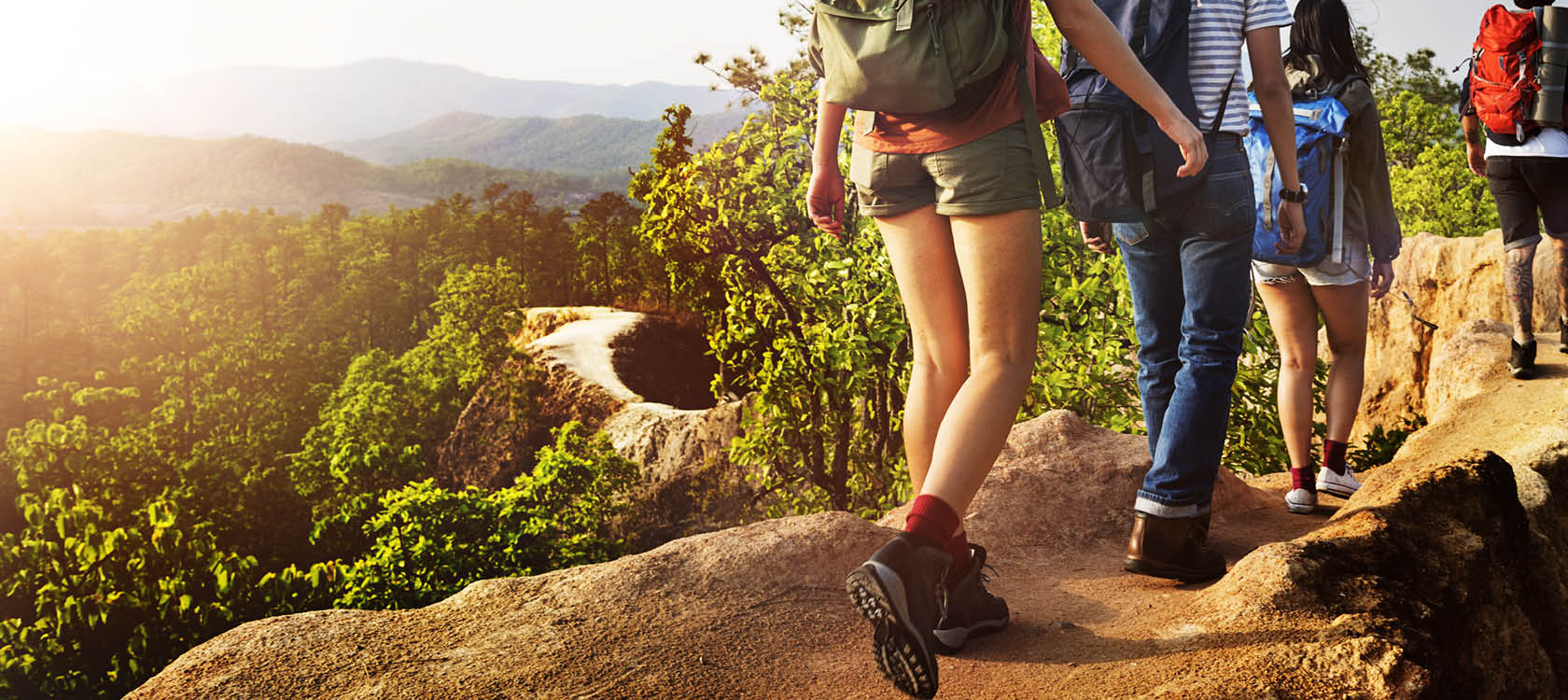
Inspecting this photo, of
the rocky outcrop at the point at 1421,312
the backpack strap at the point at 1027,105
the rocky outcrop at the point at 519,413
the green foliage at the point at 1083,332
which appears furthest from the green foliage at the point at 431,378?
the backpack strap at the point at 1027,105

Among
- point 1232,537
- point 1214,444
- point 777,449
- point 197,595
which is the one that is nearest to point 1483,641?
point 1214,444

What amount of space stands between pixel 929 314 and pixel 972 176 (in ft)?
1.11

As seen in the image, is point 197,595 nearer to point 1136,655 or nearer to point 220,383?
point 1136,655

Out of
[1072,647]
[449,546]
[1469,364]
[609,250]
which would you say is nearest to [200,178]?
[609,250]

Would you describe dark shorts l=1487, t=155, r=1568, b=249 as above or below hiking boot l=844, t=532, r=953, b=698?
above

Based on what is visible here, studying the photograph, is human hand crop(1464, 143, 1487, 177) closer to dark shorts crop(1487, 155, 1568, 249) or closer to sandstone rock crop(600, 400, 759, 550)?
dark shorts crop(1487, 155, 1568, 249)

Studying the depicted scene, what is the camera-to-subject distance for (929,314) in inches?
97.5

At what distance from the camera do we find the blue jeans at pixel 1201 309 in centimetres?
285

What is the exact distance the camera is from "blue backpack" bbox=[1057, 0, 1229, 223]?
2.84 m

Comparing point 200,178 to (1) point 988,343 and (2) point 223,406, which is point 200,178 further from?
(1) point 988,343

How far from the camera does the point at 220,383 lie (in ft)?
65.0

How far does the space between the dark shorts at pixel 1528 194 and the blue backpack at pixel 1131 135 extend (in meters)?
3.10

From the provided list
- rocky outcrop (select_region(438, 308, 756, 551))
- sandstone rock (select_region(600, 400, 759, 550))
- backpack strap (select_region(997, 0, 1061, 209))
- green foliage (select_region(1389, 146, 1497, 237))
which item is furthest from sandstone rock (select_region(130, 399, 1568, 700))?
green foliage (select_region(1389, 146, 1497, 237))

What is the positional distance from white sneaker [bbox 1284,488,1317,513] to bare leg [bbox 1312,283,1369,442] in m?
0.22
